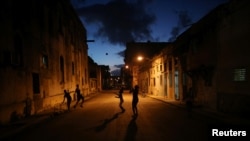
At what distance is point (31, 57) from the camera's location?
60.7ft

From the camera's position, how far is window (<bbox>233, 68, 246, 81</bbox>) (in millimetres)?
14438

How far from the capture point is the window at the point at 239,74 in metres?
14.4

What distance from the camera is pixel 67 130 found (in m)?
→ 11.8

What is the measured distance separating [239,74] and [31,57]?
12.8 meters

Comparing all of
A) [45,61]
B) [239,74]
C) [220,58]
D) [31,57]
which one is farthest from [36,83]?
[239,74]

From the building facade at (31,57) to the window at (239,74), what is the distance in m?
11.9

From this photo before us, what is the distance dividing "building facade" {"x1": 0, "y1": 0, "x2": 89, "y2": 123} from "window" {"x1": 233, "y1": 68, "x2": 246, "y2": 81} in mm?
11948

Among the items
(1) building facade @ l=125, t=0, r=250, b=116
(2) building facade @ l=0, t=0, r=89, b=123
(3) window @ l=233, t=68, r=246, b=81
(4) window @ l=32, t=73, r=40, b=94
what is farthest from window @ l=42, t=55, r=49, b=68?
(3) window @ l=233, t=68, r=246, b=81

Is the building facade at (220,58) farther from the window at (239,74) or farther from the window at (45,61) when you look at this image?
the window at (45,61)

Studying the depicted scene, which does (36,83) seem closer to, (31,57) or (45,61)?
(31,57)

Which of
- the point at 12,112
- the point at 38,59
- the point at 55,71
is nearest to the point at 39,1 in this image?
the point at 38,59

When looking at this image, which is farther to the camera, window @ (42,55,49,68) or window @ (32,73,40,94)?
window @ (42,55,49,68)

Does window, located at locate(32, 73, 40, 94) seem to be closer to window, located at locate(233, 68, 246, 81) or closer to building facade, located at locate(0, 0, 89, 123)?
building facade, located at locate(0, 0, 89, 123)

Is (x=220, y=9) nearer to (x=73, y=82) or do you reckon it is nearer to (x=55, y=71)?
(x=55, y=71)
